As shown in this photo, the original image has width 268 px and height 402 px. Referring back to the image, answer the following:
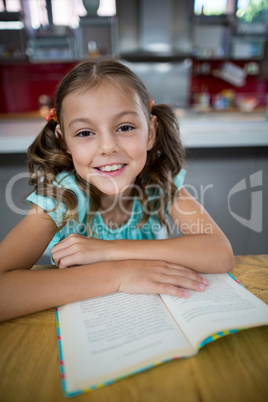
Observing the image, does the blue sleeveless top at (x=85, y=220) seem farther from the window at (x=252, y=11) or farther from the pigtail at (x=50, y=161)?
the window at (x=252, y=11)

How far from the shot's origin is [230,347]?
442 mm

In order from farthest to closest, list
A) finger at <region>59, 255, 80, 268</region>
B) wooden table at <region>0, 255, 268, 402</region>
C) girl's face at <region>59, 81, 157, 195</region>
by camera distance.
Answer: girl's face at <region>59, 81, 157, 195</region> → finger at <region>59, 255, 80, 268</region> → wooden table at <region>0, 255, 268, 402</region>

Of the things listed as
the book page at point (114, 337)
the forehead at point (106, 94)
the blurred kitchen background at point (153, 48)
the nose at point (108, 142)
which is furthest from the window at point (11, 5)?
the book page at point (114, 337)

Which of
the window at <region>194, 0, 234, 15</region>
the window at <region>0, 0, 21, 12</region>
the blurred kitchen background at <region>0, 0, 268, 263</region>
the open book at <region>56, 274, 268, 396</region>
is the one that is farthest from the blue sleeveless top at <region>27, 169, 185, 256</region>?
the window at <region>0, 0, 21, 12</region>

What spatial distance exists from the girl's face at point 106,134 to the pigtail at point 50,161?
0.27 ft

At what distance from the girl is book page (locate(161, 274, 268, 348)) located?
33mm

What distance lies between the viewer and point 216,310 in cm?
50

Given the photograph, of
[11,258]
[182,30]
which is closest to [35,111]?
[182,30]

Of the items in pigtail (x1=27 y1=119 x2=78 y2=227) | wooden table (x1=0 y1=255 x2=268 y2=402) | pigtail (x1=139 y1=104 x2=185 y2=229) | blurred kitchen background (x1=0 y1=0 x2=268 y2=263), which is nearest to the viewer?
wooden table (x1=0 y1=255 x2=268 y2=402)

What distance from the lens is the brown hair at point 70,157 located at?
2.63 feet

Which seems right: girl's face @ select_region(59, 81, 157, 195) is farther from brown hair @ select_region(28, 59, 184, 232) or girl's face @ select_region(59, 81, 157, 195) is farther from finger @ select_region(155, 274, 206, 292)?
finger @ select_region(155, 274, 206, 292)

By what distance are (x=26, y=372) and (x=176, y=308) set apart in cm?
26

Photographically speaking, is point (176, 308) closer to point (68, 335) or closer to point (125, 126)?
point (68, 335)

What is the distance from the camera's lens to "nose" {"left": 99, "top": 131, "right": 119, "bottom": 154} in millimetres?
761
